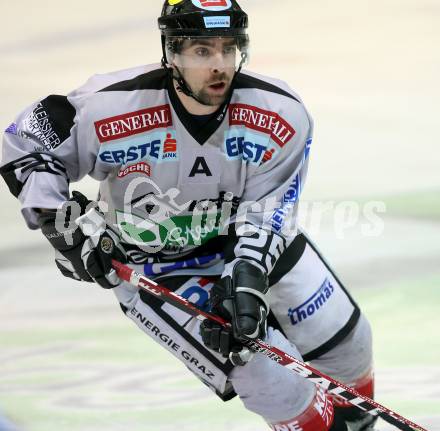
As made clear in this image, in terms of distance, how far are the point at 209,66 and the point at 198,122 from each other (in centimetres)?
17

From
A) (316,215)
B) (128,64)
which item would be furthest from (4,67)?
(316,215)

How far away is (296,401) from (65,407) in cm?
87

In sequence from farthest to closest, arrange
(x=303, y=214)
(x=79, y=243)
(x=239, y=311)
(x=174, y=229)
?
(x=303, y=214) → (x=174, y=229) → (x=79, y=243) → (x=239, y=311)

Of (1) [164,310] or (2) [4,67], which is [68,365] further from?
(2) [4,67]

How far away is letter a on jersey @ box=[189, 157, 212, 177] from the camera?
295 centimetres

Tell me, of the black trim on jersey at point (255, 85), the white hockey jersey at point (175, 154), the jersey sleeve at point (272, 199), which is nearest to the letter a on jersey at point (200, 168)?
the white hockey jersey at point (175, 154)

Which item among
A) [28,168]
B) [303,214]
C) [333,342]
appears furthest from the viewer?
[303,214]

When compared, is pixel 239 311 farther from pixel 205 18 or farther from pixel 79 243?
pixel 205 18

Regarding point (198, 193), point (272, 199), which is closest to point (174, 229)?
point (198, 193)

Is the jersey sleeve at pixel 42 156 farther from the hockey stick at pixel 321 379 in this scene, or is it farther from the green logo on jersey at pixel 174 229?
the hockey stick at pixel 321 379

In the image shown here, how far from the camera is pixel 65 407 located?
3416mm

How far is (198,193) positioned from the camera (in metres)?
3.00

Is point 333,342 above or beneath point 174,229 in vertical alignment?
beneath

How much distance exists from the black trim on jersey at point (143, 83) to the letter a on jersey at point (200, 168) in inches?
8.7
